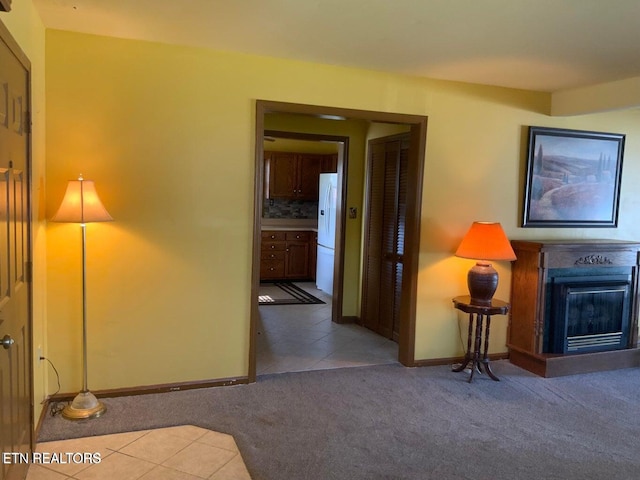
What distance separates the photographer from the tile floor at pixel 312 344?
4.18m

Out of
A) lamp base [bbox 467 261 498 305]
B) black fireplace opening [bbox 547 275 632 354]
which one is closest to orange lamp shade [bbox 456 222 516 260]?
Answer: lamp base [bbox 467 261 498 305]

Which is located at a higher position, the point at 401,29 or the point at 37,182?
the point at 401,29

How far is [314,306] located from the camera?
20.7 ft

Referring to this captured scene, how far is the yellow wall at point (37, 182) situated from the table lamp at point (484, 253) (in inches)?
112

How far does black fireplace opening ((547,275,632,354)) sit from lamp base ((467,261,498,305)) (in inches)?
24.0

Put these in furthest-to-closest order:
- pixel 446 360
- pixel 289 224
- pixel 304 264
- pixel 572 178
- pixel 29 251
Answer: pixel 289 224 < pixel 304 264 < pixel 572 178 < pixel 446 360 < pixel 29 251

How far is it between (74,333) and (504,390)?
299 centimetres

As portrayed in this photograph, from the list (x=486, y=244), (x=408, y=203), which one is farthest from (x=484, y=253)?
(x=408, y=203)

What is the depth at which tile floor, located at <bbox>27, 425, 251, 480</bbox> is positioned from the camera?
249 cm

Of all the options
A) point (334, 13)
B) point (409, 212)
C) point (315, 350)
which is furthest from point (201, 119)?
point (315, 350)

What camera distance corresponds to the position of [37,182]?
286 cm

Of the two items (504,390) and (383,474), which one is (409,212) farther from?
(383,474)

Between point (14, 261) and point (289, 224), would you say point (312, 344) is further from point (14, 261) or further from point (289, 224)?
point (289, 224)

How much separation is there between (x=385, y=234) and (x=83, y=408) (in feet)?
10.00
